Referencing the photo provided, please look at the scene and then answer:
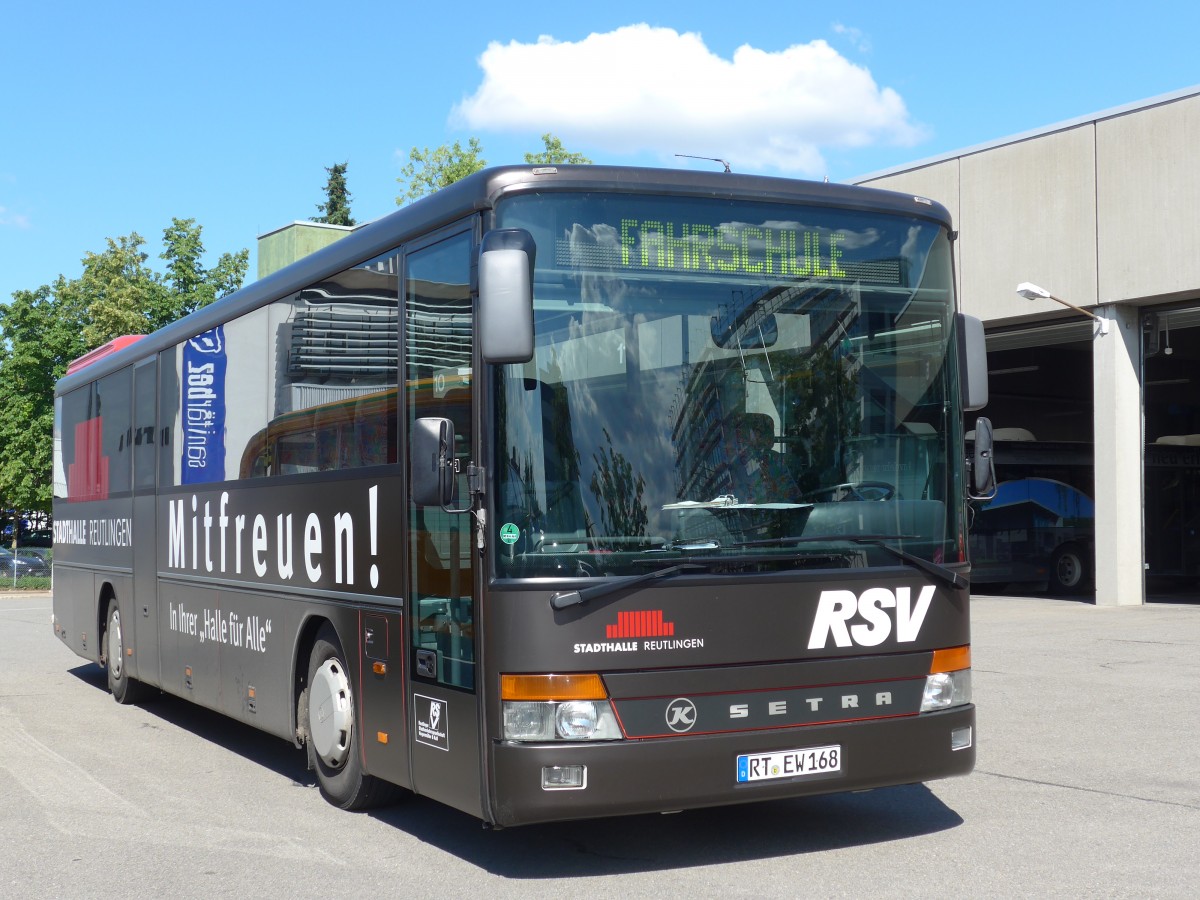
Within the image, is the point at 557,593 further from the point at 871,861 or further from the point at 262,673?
the point at 262,673

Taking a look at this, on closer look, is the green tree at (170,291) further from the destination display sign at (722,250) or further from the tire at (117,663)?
the destination display sign at (722,250)

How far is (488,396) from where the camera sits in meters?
5.96

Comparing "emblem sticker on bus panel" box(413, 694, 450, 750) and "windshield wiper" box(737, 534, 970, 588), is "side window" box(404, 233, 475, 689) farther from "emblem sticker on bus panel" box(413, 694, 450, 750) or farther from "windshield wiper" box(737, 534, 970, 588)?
"windshield wiper" box(737, 534, 970, 588)

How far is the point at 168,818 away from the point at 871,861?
12.2 feet

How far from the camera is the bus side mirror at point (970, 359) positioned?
22.3ft

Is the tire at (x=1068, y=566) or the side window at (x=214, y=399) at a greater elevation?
the side window at (x=214, y=399)

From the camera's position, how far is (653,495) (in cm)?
593

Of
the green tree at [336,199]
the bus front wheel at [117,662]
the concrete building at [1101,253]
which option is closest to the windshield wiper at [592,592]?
the bus front wheel at [117,662]

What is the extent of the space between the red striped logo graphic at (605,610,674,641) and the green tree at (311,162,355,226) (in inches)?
2942

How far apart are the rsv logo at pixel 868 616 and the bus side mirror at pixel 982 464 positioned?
2.24ft

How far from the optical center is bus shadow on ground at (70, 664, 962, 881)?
21.1 ft

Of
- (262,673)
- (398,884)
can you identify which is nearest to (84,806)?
(262,673)

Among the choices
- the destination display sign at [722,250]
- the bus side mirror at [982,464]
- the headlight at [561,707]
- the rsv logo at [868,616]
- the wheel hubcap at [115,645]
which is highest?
the destination display sign at [722,250]

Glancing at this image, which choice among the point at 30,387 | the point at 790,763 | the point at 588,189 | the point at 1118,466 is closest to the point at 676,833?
the point at 790,763
